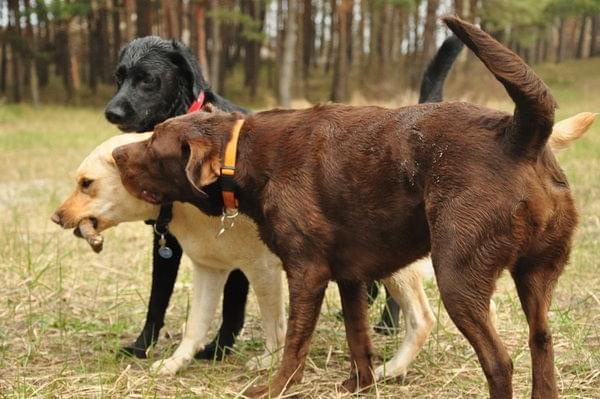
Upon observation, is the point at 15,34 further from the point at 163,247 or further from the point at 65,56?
the point at 163,247

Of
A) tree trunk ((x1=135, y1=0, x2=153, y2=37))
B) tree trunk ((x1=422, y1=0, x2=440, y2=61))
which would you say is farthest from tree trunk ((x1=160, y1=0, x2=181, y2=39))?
tree trunk ((x1=422, y1=0, x2=440, y2=61))

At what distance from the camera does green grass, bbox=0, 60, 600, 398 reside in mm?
3977

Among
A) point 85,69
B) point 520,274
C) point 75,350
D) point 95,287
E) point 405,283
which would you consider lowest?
point 85,69

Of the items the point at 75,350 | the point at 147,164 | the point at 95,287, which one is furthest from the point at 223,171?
the point at 95,287

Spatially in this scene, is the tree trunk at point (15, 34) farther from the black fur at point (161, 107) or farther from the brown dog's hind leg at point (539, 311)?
the brown dog's hind leg at point (539, 311)

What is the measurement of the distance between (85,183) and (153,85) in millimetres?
850

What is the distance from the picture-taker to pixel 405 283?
14.5 feet

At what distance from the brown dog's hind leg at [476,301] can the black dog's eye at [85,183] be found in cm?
199

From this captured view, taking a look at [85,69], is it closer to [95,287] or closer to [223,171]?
[95,287]

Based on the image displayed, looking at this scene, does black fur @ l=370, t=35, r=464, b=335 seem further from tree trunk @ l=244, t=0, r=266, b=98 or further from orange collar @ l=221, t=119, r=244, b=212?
tree trunk @ l=244, t=0, r=266, b=98

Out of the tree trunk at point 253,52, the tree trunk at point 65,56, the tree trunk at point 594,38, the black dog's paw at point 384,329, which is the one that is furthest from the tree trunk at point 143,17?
the tree trunk at point 594,38

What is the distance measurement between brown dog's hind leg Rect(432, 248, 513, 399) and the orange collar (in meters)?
1.01

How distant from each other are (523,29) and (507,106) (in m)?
19.8

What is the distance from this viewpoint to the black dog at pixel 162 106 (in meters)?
4.70
